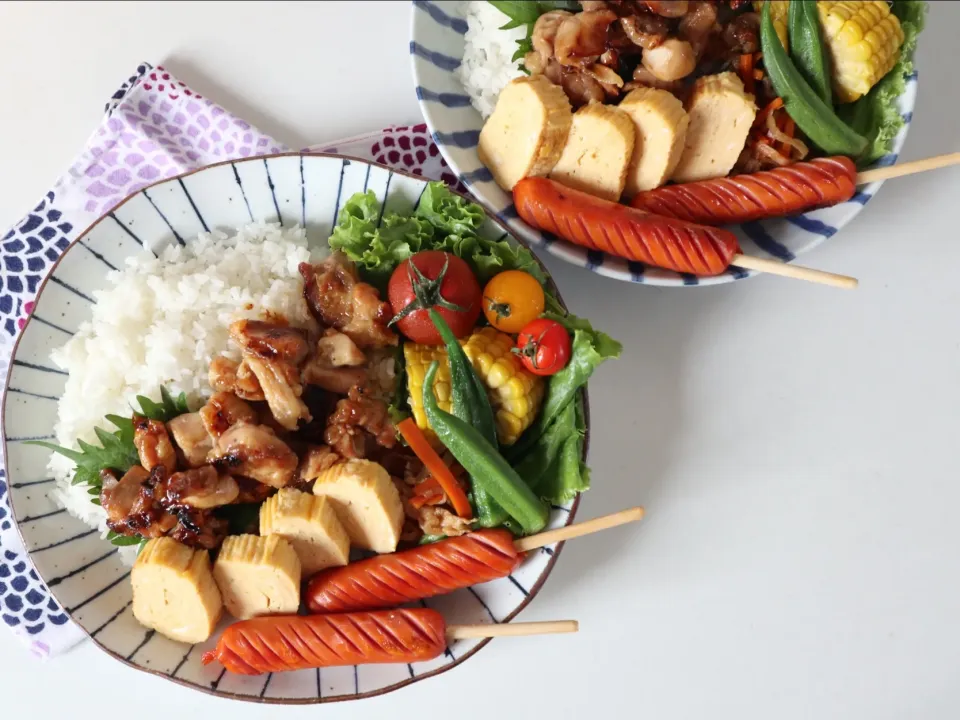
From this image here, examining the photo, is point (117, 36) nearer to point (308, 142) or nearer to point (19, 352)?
point (308, 142)

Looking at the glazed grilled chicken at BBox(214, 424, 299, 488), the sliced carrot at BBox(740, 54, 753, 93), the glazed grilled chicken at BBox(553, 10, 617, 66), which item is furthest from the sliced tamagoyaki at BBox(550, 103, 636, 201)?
the glazed grilled chicken at BBox(214, 424, 299, 488)

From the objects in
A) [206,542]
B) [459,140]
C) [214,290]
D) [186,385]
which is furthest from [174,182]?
[206,542]

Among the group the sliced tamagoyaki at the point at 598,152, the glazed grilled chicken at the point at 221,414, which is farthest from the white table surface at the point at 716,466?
the glazed grilled chicken at the point at 221,414

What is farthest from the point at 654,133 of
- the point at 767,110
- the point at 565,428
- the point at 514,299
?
the point at 565,428

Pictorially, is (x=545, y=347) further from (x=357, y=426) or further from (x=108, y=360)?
(x=108, y=360)

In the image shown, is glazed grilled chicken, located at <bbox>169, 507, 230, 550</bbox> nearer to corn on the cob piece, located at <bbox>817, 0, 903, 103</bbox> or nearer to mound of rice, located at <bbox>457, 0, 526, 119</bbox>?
mound of rice, located at <bbox>457, 0, 526, 119</bbox>
